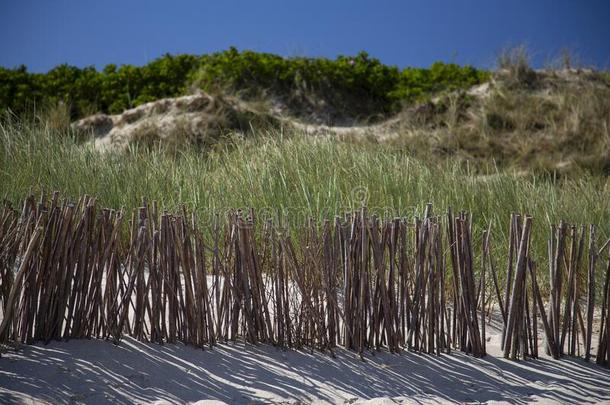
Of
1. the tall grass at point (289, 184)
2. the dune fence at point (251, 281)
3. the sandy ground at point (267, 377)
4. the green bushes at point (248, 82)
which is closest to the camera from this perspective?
the sandy ground at point (267, 377)

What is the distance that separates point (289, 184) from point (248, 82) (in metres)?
5.67

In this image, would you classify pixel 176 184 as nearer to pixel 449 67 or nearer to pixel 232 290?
pixel 232 290

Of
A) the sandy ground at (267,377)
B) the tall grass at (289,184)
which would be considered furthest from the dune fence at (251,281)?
the tall grass at (289,184)

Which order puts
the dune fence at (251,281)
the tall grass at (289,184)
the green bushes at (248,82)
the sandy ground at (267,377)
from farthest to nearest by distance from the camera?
1. the green bushes at (248,82)
2. the tall grass at (289,184)
3. the dune fence at (251,281)
4. the sandy ground at (267,377)

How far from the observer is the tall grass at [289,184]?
5078 mm

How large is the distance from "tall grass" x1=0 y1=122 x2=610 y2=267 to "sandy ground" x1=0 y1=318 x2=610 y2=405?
1.62 meters

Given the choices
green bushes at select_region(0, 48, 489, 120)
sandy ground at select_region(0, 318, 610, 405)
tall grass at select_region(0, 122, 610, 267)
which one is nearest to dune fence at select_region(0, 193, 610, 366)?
sandy ground at select_region(0, 318, 610, 405)

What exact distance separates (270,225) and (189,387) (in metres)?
0.82

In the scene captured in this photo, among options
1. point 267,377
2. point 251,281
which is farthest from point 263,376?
point 251,281

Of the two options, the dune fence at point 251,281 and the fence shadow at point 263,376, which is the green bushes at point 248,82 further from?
the fence shadow at point 263,376

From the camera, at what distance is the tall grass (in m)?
5.08

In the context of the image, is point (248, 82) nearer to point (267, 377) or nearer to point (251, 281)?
point (251, 281)

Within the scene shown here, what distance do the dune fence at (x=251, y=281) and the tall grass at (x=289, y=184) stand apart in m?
1.47

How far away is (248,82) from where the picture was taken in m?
10.7
